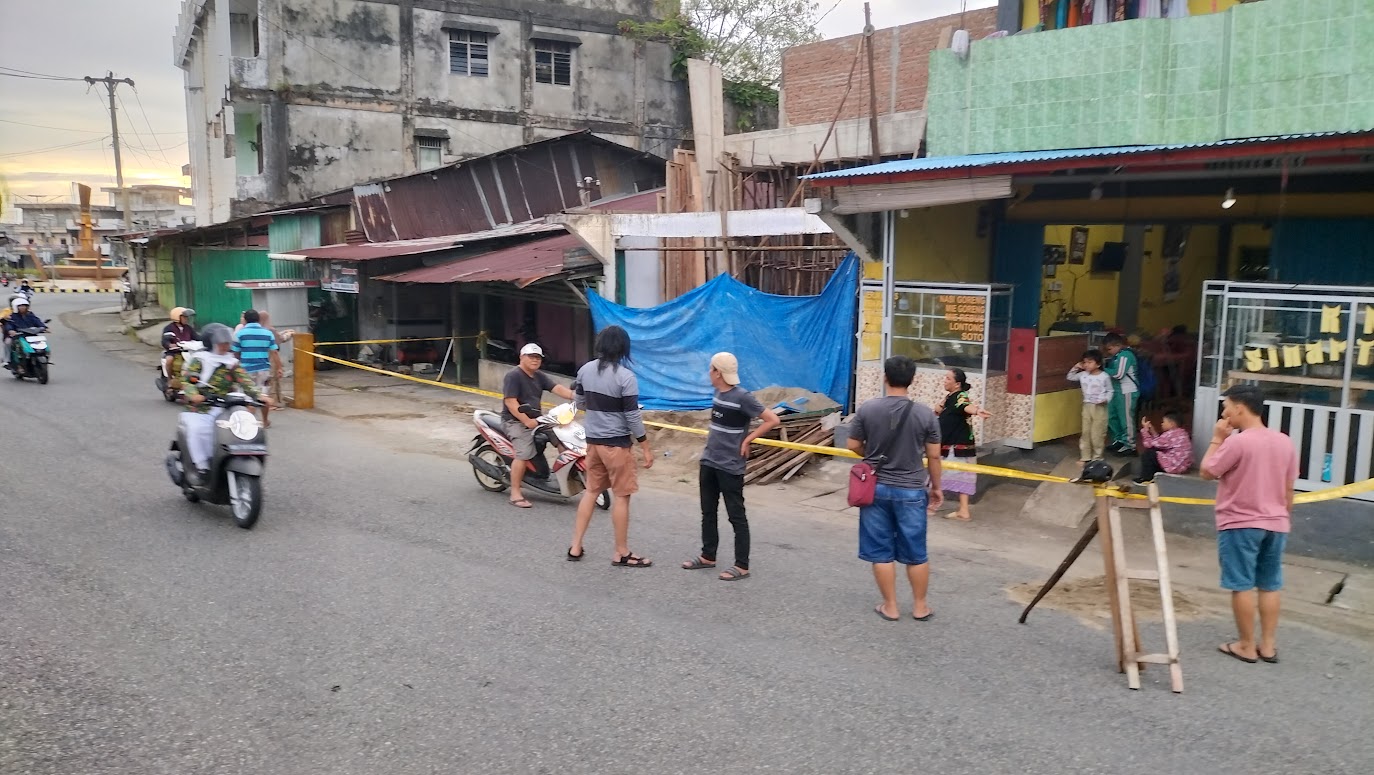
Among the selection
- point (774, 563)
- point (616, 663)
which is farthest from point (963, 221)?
point (616, 663)

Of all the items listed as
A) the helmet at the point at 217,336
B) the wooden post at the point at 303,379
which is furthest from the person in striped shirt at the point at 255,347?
the helmet at the point at 217,336

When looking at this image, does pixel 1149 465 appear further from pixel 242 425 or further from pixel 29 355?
pixel 29 355

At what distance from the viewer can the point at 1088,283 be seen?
1377 centimetres

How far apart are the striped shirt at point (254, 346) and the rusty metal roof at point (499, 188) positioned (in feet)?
27.9

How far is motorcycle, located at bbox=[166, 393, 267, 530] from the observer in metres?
7.54

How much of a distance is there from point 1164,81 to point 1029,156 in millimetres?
1526

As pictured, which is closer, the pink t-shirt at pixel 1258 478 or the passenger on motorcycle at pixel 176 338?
the pink t-shirt at pixel 1258 478

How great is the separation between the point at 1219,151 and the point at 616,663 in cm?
623

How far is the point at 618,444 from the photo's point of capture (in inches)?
270

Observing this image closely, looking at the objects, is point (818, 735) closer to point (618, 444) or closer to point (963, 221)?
point (618, 444)

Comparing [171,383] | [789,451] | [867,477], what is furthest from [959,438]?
[171,383]

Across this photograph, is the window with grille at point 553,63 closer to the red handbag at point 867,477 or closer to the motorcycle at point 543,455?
the motorcycle at point 543,455

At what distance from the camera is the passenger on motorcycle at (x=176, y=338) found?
1388 cm

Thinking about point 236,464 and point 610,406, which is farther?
point 236,464
